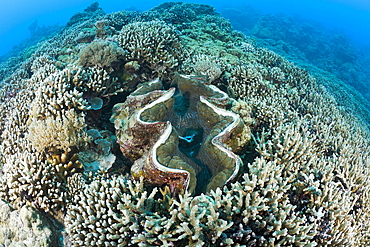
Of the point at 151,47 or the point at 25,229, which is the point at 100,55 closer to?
the point at 151,47

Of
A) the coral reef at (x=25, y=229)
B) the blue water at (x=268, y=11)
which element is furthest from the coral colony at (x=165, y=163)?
the blue water at (x=268, y=11)

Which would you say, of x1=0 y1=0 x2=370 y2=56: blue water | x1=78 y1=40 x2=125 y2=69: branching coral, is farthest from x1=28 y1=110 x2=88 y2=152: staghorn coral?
x1=0 y1=0 x2=370 y2=56: blue water

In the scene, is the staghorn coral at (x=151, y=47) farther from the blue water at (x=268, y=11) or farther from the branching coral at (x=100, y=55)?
the blue water at (x=268, y=11)

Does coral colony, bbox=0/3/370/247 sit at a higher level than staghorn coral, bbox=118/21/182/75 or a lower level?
lower

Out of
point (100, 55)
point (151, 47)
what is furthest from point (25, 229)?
point (151, 47)

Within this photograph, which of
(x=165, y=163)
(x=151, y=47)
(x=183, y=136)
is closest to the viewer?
(x=165, y=163)

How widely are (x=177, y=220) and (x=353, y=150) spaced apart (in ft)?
12.6

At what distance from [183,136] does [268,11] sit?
85.7m

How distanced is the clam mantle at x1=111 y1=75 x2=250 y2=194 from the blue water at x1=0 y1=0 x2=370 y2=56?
68.6 meters

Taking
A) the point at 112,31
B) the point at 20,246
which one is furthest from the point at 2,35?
the point at 20,246

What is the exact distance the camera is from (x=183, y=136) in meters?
3.40

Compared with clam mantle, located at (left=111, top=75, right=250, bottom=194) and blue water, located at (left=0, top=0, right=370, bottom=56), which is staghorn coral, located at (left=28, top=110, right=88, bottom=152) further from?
blue water, located at (left=0, top=0, right=370, bottom=56)

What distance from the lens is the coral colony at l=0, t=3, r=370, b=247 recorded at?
2104 millimetres

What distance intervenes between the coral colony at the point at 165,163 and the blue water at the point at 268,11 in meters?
67.9
